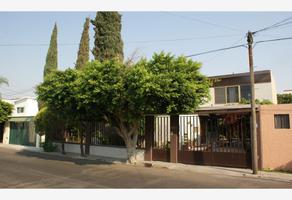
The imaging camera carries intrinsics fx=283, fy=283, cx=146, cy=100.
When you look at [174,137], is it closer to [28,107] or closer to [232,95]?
[232,95]

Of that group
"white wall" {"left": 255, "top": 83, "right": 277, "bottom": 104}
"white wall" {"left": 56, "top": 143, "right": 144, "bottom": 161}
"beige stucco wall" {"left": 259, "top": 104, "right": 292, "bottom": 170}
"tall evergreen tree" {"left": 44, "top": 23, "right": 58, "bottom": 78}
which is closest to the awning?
"tall evergreen tree" {"left": 44, "top": 23, "right": 58, "bottom": 78}

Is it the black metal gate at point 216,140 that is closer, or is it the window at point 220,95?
the black metal gate at point 216,140

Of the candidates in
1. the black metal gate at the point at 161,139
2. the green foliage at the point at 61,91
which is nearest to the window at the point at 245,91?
the black metal gate at the point at 161,139

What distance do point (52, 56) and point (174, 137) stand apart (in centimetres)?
2150

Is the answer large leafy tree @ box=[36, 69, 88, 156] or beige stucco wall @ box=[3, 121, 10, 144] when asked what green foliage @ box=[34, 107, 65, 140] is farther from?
beige stucco wall @ box=[3, 121, 10, 144]

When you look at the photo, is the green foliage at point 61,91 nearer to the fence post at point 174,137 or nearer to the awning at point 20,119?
the fence post at point 174,137

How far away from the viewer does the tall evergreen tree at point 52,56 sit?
103 feet

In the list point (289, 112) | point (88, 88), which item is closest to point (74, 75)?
point (88, 88)

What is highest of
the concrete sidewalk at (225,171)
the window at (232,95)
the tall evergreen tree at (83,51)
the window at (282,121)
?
the tall evergreen tree at (83,51)

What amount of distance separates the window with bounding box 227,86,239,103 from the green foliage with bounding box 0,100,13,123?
22967mm

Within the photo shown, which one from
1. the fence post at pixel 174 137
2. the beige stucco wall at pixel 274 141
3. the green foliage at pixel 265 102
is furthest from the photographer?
the green foliage at pixel 265 102

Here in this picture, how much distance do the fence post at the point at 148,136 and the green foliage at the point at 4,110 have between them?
20.0 metres

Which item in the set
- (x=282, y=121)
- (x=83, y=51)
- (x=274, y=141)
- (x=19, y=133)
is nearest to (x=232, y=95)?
(x=282, y=121)

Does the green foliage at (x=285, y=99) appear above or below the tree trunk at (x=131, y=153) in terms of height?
above
